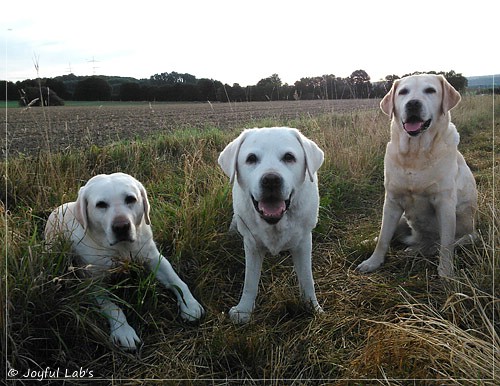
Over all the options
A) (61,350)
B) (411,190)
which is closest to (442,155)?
(411,190)

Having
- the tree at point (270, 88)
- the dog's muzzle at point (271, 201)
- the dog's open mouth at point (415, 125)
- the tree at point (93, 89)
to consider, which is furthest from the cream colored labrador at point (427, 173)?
the tree at point (93, 89)

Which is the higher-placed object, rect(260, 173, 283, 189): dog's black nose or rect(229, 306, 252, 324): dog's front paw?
rect(260, 173, 283, 189): dog's black nose

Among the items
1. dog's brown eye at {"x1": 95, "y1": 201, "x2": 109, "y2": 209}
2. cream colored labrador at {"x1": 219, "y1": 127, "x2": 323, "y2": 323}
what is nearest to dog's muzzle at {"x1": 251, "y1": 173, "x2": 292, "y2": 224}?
cream colored labrador at {"x1": 219, "y1": 127, "x2": 323, "y2": 323}

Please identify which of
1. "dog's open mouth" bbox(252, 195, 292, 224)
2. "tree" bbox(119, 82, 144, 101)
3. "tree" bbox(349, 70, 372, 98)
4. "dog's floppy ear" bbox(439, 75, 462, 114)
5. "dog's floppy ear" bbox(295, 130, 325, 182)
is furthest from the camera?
"tree" bbox(119, 82, 144, 101)

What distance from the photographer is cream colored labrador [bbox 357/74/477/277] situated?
3121mm

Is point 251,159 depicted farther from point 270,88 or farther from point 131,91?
point 131,91

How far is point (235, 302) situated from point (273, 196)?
99 cm

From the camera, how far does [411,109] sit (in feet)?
10.2

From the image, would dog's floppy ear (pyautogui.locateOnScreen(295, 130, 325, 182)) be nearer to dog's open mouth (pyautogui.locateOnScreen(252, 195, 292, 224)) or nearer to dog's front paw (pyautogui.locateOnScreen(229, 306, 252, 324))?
dog's open mouth (pyautogui.locateOnScreen(252, 195, 292, 224))

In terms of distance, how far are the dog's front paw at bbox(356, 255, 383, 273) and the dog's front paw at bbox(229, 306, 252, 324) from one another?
1158 millimetres

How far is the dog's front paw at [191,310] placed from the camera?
2.57m

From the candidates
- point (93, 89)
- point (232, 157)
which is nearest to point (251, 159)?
point (232, 157)

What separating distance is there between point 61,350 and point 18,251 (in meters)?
0.71

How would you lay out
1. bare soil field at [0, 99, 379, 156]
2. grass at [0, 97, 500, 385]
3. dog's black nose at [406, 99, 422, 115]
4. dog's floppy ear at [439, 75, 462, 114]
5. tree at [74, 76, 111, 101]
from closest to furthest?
grass at [0, 97, 500, 385], dog's black nose at [406, 99, 422, 115], dog's floppy ear at [439, 75, 462, 114], bare soil field at [0, 99, 379, 156], tree at [74, 76, 111, 101]
